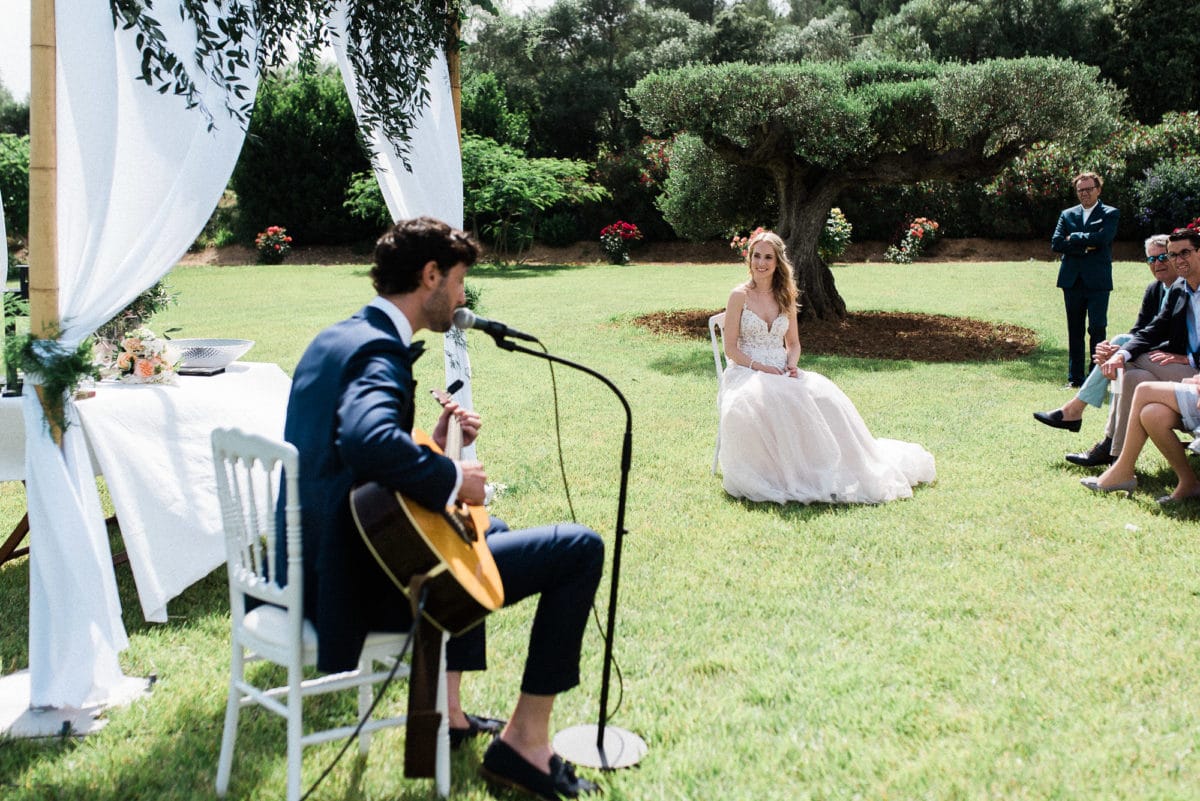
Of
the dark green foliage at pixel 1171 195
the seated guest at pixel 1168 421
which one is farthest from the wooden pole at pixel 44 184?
the dark green foliage at pixel 1171 195

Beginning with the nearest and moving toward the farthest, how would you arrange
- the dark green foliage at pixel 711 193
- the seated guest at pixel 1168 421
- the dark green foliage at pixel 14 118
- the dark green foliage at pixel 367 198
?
the seated guest at pixel 1168 421, the dark green foliage at pixel 711 193, the dark green foliage at pixel 367 198, the dark green foliage at pixel 14 118

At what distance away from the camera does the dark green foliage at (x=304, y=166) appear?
27.2m

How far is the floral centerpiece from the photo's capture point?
15.1ft

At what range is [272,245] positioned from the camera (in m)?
26.9

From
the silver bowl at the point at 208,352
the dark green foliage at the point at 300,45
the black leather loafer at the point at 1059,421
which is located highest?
the dark green foliage at the point at 300,45

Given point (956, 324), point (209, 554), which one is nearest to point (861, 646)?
point (209, 554)

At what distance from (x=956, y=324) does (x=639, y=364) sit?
537 cm

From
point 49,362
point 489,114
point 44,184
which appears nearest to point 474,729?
point 49,362

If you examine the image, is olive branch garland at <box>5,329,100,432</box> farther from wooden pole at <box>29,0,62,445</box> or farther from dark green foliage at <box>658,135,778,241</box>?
dark green foliage at <box>658,135,778,241</box>

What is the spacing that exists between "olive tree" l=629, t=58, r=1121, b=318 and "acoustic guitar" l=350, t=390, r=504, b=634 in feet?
33.4

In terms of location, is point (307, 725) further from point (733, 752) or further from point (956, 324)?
point (956, 324)

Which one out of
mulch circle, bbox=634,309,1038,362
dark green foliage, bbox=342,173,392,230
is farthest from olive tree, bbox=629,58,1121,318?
dark green foliage, bbox=342,173,392,230

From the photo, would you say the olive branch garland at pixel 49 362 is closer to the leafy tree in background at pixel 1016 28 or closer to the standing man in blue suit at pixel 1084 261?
the standing man in blue suit at pixel 1084 261

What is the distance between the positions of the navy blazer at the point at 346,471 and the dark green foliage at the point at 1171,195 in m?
23.6
